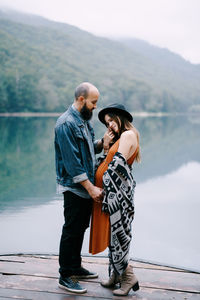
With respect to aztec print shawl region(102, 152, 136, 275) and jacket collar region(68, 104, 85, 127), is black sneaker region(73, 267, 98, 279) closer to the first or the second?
aztec print shawl region(102, 152, 136, 275)

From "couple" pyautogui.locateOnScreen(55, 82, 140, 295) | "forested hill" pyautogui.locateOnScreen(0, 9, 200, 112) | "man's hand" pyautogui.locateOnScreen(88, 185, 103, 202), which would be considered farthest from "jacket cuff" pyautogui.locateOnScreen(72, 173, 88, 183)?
"forested hill" pyautogui.locateOnScreen(0, 9, 200, 112)

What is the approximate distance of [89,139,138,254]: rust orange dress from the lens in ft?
9.68

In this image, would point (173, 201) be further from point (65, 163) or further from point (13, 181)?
point (65, 163)

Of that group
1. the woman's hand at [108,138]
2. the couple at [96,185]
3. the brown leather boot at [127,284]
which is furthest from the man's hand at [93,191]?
the brown leather boot at [127,284]

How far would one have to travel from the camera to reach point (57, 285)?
301 centimetres

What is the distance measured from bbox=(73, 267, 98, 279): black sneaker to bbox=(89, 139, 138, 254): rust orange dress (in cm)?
26

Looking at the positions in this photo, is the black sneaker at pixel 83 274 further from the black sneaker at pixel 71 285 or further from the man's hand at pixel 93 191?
the man's hand at pixel 93 191

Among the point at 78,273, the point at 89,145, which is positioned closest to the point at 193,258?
the point at 78,273

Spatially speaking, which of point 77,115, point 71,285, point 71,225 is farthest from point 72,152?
point 71,285

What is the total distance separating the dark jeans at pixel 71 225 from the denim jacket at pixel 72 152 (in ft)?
0.40

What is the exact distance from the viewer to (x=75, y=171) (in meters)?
2.86

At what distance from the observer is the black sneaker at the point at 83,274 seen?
3141mm

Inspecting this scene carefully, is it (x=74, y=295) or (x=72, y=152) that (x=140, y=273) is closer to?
(x=74, y=295)

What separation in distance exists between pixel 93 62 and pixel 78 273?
144964mm
